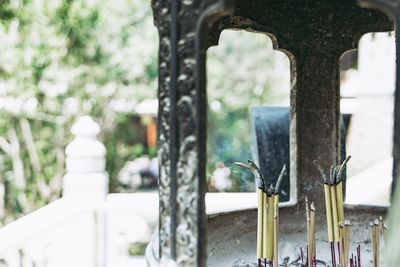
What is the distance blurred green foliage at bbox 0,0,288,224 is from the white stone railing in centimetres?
197

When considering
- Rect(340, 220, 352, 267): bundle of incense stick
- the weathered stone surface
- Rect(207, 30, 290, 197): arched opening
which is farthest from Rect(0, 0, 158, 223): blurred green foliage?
Rect(340, 220, 352, 267): bundle of incense stick

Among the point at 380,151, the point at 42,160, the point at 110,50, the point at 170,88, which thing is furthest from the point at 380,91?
the point at 170,88

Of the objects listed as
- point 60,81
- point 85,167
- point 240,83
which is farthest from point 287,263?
point 240,83

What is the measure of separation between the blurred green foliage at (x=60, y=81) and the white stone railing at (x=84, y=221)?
1.97 metres

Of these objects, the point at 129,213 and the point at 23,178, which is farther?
the point at 23,178

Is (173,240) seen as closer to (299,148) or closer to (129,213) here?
(299,148)

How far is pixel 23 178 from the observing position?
6.98 m

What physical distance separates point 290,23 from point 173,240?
138 centimetres

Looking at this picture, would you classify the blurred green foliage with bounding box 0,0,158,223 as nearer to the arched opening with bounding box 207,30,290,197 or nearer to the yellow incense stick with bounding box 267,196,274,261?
the arched opening with bounding box 207,30,290,197

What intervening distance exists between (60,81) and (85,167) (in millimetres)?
2723

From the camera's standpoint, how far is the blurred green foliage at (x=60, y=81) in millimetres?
6191

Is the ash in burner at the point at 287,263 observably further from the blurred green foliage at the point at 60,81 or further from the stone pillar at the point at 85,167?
the blurred green foliage at the point at 60,81

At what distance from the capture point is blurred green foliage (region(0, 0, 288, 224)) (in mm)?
6191

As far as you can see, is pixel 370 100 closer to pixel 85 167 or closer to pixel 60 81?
pixel 60 81
